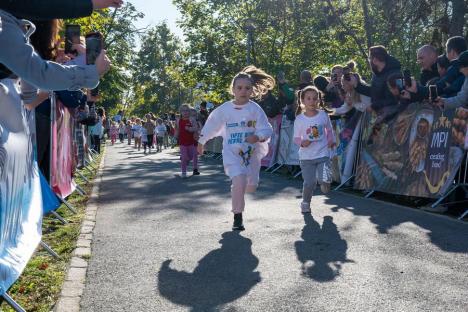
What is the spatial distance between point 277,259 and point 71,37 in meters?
2.48

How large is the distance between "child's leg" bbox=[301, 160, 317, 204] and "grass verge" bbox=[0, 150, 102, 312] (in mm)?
2973

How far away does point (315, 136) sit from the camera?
9016mm

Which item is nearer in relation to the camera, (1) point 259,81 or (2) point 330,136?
(1) point 259,81

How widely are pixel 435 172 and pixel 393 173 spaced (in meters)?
1.17

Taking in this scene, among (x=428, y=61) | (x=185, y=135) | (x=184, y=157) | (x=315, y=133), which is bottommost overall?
(x=184, y=157)

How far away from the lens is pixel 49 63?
9.13 ft

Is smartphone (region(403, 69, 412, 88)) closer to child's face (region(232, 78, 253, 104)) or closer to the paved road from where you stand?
the paved road

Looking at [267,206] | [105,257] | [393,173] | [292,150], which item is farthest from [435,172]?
[292,150]

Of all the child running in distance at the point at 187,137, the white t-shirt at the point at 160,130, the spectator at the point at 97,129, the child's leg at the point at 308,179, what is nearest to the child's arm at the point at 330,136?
the child's leg at the point at 308,179

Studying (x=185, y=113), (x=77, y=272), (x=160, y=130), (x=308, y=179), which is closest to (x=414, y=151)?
(x=308, y=179)

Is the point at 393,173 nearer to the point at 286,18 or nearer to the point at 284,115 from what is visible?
the point at 284,115

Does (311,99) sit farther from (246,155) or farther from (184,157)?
(184,157)

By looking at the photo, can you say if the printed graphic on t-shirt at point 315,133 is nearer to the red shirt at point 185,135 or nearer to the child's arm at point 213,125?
the child's arm at point 213,125

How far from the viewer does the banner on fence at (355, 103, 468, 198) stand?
8352 mm
